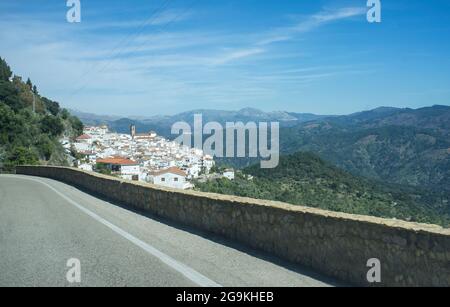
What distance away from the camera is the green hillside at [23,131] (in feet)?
202

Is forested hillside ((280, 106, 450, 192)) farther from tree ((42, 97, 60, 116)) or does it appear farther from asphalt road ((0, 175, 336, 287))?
asphalt road ((0, 175, 336, 287))

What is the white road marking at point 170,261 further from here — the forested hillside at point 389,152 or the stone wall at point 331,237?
the forested hillside at point 389,152

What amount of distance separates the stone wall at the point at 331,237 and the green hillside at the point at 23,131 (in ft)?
161

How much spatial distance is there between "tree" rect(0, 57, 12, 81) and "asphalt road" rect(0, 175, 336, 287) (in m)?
98.8

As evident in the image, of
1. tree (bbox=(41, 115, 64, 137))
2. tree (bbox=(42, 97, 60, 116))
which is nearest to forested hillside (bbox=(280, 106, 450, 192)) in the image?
tree (bbox=(42, 97, 60, 116))

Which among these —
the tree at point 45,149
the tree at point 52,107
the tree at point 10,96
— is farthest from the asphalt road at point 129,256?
the tree at point 52,107

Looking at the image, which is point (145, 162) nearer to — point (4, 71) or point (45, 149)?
point (45, 149)

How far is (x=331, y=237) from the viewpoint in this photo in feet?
19.7

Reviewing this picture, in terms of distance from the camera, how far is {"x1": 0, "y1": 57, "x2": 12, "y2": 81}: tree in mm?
99875

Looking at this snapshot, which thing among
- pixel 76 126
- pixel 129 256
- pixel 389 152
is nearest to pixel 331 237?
pixel 129 256

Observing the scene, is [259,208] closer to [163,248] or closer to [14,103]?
[163,248]

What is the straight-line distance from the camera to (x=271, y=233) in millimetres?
7250

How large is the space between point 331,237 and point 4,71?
360 feet
